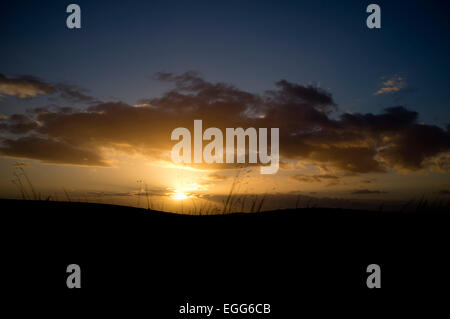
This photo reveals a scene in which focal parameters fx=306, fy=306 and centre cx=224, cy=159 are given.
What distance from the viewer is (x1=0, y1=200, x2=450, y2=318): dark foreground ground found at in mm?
2584

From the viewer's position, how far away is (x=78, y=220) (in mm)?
4578

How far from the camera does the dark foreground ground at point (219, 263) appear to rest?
2.58m

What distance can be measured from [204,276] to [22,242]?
234 cm

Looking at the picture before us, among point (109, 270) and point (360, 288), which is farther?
point (109, 270)

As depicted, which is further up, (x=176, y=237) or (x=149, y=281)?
(x=176, y=237)

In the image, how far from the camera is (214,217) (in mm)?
5203

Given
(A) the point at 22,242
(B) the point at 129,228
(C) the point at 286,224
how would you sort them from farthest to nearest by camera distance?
(C) the point at 286,224, (B) the point at 129,228, (A) the point at 22,242

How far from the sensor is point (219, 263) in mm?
3266
